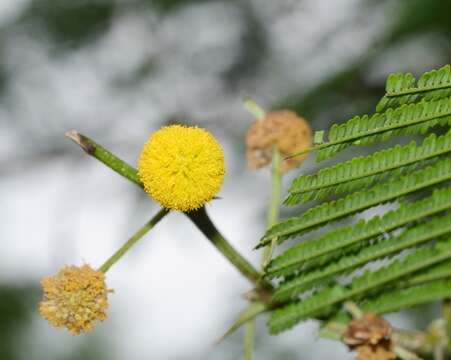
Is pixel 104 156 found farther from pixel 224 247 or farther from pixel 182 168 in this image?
pixel 224 247

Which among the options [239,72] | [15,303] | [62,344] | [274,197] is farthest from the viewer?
[62,344]

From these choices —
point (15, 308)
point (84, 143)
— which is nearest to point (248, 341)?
point (84, 143)

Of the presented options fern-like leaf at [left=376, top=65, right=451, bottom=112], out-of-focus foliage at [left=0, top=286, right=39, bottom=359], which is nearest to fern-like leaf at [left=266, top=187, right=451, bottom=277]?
fern-like leaf at [left=376, top=65, right=451, bottom=112]

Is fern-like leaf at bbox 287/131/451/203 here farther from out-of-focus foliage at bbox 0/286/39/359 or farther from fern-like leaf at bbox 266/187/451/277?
out-of-focus foliage at bbox 0/286/39/359

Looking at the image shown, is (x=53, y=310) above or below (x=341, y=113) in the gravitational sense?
below

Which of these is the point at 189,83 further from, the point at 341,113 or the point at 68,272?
the point at 68,272

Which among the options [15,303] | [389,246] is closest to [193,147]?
[389,246]
